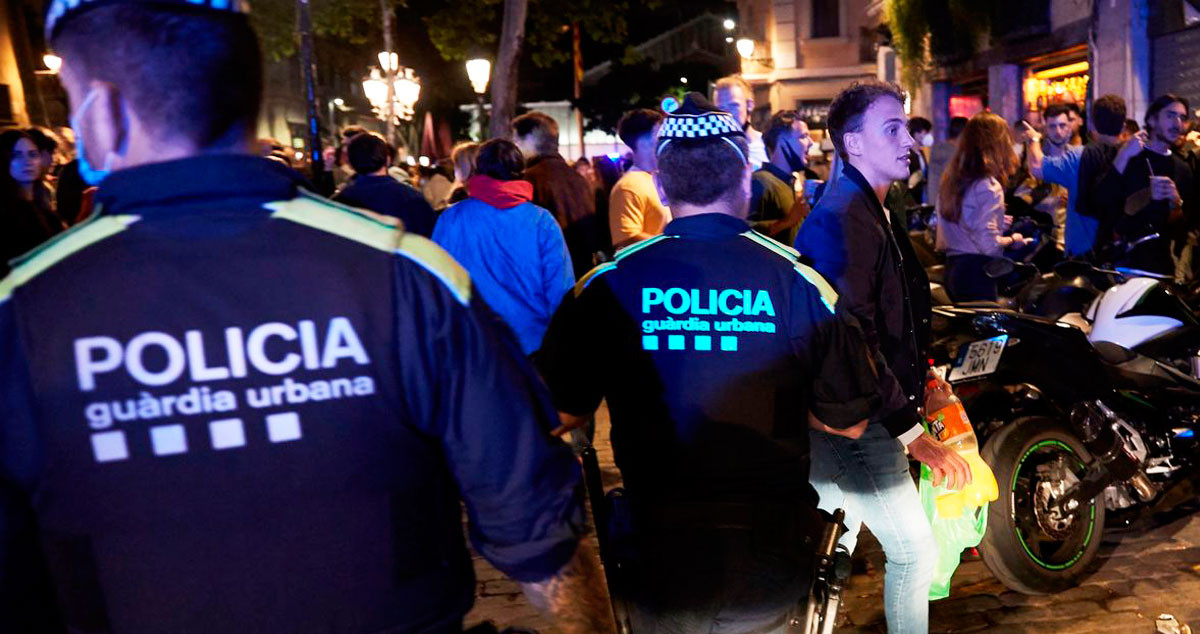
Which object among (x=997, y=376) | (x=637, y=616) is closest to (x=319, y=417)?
(x=637, y=616)

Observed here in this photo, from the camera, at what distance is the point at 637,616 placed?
2.56 m

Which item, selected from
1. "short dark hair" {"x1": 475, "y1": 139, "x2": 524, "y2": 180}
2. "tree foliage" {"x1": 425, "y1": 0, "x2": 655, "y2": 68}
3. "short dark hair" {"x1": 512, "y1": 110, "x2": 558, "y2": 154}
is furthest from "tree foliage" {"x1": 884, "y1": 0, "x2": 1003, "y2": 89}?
"short dark hair" {"x1": 475, "y1": 139, "x2": 524, "y2": 180}

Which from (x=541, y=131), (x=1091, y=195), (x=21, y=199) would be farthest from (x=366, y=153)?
(x=1091, y=195)

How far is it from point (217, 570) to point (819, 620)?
1.63 meters

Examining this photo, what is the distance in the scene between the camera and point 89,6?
4.81 ft

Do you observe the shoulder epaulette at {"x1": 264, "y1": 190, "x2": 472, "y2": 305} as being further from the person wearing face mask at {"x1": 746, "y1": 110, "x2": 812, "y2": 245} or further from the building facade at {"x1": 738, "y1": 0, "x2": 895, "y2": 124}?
the building facade at {"x1": 738, "y1": 0, "x2": 895, "y2": 124}

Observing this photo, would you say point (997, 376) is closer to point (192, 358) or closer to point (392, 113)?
point (192, 358)

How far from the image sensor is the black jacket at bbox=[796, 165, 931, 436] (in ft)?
10.2

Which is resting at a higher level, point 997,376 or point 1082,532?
point 997,376

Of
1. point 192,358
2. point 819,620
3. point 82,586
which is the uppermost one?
point 192,358

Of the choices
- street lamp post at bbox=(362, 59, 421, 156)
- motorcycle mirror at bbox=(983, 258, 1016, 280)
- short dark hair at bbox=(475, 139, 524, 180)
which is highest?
street lamp post at bbox=(362, 59, 421, 156)

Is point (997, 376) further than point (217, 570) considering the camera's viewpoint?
Yes

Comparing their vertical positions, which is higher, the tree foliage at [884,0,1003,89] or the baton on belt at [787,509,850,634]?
the tree foliage at [884,0,1003,89]

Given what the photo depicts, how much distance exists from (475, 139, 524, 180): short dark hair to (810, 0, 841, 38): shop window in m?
28.4
